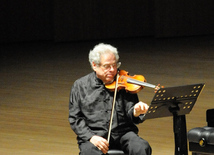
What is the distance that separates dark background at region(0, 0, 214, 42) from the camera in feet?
38.4

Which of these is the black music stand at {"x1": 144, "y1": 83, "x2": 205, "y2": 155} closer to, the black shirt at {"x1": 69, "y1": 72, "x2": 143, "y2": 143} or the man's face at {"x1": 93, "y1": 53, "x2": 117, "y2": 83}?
the black shirt at {"x1": 69, "y1": 72, "x2": 143, "y2": 143}

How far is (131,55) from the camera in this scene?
32.3 ft

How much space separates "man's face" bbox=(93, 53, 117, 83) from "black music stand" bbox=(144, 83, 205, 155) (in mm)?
376

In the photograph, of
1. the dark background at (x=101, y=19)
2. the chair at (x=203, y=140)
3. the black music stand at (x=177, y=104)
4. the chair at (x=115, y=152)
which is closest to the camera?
the black music stand at (x=177, y=104)

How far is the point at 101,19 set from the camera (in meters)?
12.0

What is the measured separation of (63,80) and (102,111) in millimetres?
4370

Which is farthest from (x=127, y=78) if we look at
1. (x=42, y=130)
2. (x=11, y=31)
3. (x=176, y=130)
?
(x=11, y=31)

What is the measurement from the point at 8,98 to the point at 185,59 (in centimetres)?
364

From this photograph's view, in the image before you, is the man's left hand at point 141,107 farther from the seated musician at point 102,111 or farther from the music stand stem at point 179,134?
the music stand stem at point 179,134

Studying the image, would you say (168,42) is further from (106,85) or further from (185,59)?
(106,85)

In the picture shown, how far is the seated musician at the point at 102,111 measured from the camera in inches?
129

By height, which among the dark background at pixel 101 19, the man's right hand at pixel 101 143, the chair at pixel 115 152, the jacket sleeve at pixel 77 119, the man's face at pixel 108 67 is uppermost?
the dark background at pixel 101 19

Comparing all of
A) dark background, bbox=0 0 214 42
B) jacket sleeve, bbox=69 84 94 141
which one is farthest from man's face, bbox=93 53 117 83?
dark background, bbox=0 0 214 42

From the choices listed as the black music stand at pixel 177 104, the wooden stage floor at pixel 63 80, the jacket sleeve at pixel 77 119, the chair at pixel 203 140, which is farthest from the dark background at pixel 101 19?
the black music stand at pixel 177 104
